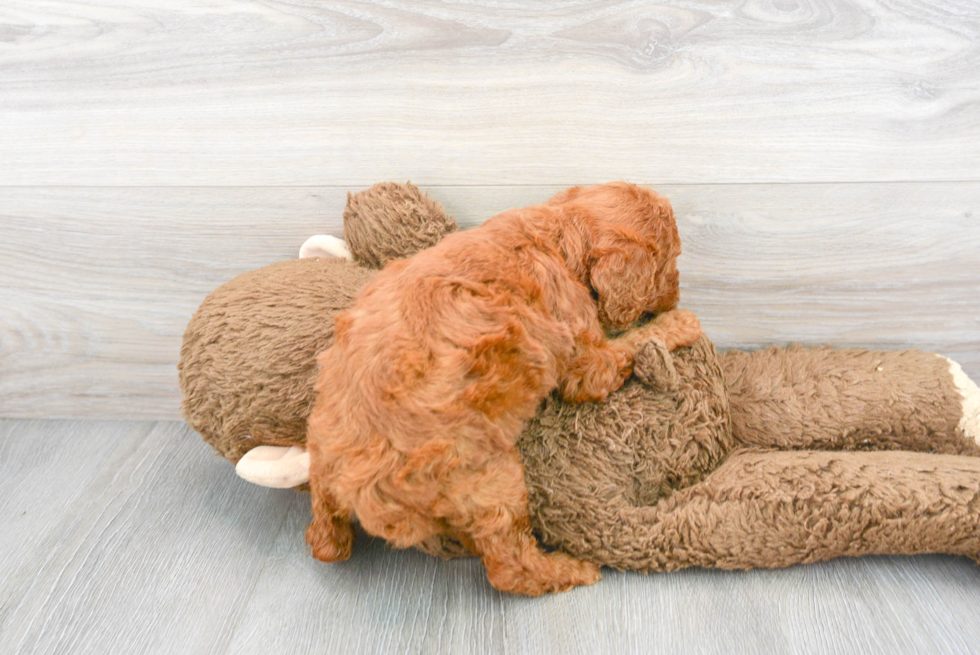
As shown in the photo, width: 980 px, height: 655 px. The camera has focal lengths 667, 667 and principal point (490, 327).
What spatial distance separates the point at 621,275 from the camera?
917 millimetres

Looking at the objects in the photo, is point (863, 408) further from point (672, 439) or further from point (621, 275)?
point (621, 275)

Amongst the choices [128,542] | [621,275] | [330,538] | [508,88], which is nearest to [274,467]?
[330,538]

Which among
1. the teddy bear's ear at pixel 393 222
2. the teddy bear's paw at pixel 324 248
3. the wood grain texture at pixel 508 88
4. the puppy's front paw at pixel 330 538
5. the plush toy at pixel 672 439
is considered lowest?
the puppy's front paw at pixel 330 538

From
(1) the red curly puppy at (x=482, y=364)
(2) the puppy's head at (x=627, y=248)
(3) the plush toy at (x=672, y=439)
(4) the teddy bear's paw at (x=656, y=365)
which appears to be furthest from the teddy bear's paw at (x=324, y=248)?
(4) the teddy bear's paw at (x=656, y=365)

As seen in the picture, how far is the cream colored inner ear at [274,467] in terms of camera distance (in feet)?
3.26

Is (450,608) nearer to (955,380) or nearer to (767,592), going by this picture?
(767,592)

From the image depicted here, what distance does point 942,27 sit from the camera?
1.04m

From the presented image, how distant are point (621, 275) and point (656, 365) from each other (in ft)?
0.47

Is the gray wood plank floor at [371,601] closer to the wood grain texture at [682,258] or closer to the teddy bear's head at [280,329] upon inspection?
the teddy bear's head at [280,329]

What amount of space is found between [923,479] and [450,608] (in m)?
0.69

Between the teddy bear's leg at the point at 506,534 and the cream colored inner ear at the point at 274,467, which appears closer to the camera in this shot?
the teddy bear's leg at the point at 506,534

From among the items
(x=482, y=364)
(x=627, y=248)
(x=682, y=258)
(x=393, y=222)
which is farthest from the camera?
(x=682, y=258)

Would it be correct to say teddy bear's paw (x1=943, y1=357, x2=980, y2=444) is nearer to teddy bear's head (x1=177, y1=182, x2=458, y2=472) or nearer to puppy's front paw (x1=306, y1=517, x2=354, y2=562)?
teddy bear's head (x1=177, y1=182, x2=458, y2=472)

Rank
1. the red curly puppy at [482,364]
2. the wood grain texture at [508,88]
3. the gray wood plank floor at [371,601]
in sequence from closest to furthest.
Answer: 1. the red curly puppy at [482,364]
2. the gray wood plank floor at [371,601]
3. the wood grain texture at [508,88]
